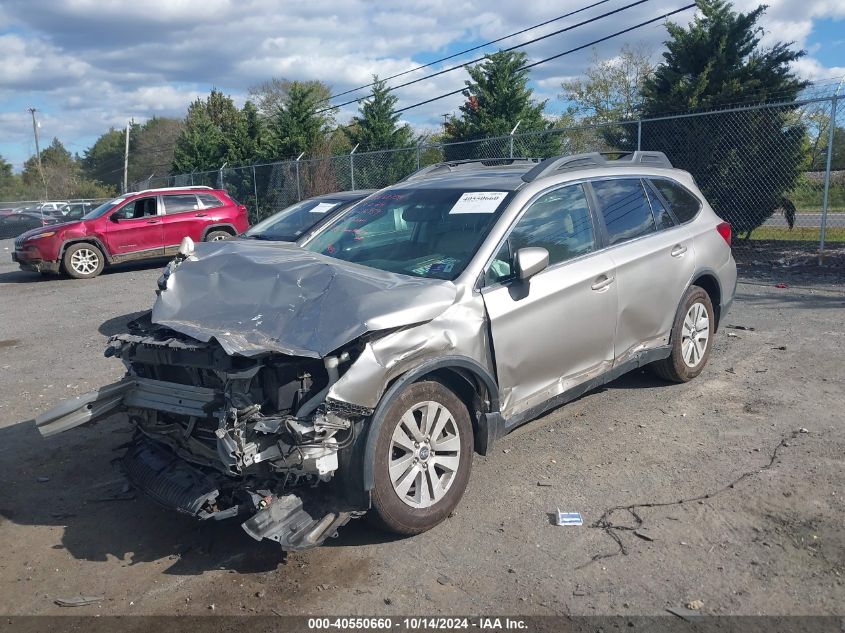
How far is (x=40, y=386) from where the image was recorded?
7066 millimetres

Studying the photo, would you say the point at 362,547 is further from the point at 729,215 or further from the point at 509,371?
the point at 729,215

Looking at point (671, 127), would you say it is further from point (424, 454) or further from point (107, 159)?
point (107, 159)

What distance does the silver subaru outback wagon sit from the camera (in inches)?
141

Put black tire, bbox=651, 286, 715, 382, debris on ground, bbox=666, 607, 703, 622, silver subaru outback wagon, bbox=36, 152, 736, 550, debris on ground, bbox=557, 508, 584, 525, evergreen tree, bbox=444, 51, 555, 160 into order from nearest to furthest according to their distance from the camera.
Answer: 1. debris on ground, bbox=666, 607, 703, 622
2. silver subaru outback wagon, bbox=36, 152, 736, 550
3. debris on ground, bbox=557, 508, 584, 525
4. black tire, bbox=651, 286, 715, 382
5. evergreen tree, bbox=444, 51, 555, 160

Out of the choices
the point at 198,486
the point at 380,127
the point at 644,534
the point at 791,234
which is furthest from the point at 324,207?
the point at 380,127

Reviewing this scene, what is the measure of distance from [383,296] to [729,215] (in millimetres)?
11044

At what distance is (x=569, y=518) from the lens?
162 inches

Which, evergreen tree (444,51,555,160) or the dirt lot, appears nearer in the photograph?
the dirt lot

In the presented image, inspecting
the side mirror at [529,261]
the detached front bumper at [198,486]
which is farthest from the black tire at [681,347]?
the detached front bumper at [198,486]

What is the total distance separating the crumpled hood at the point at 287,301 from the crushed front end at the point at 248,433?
105 mm

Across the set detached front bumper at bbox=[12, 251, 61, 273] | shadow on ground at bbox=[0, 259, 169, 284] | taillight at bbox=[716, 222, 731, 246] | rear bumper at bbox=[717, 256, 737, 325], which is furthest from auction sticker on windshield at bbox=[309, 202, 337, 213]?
detached front bumper at bbox=[12, 251, 61, 273]

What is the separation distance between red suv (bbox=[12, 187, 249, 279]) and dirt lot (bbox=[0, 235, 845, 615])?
9.40 meters

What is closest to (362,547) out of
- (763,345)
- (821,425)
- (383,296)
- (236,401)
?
(236,401)

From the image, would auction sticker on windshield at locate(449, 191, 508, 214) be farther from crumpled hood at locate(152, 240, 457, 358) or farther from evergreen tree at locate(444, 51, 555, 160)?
evergreen tree at locate(444, 51, 555, 160)
